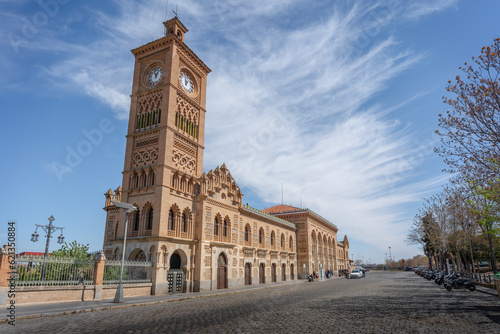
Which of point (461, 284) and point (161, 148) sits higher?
point (161, 148)

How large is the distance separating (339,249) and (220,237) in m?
57.9

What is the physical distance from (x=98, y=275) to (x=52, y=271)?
2740 millimetres

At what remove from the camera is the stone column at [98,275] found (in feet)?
63.8

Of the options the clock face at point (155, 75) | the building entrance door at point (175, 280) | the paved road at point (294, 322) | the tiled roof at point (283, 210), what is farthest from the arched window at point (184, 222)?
the tiled roof at point (283, 210)

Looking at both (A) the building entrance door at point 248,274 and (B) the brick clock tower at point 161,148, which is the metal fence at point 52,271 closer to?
(B) the brick clock tower at point 161,148

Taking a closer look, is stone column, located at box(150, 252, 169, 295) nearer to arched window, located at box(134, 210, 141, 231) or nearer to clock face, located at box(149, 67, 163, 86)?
arched window, located at box(134, 210, 141, 231)

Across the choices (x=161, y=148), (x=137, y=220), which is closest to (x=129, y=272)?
(x=137, y=220)

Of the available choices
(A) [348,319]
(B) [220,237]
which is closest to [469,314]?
(A) [348,319]

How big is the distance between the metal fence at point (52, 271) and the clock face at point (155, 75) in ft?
58.5

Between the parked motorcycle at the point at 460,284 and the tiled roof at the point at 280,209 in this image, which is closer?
the parked motorcycle at the point at 460,284

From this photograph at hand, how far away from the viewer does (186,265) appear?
87.8ft

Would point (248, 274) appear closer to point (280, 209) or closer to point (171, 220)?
point (171, 220)


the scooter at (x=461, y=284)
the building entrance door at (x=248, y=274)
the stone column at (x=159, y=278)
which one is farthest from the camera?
the building entrance door at (x=248, y=274)

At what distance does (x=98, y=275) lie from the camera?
19.7 meters
